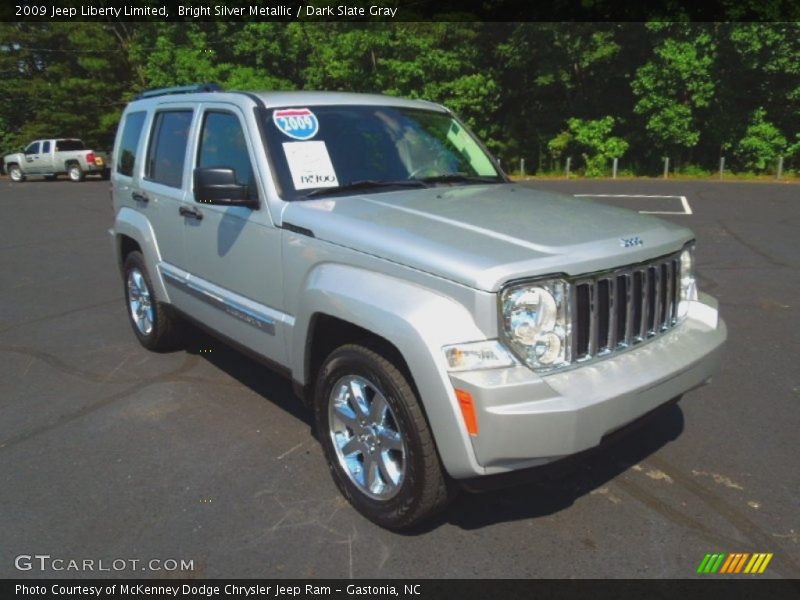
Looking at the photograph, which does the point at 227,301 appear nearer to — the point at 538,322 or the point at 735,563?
the point at 538,322

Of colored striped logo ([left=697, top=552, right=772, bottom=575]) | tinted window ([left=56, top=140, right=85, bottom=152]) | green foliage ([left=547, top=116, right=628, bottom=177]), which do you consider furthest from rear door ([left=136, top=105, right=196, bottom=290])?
tinted window ([left=56, top=140, right=85, bottom=152])

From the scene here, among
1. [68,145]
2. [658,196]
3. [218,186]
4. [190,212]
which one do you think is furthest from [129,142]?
[68,145]

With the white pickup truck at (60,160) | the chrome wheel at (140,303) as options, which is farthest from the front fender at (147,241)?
the white pickup truck at (60,160)

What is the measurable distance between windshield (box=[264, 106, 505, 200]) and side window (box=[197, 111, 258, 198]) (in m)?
0.21

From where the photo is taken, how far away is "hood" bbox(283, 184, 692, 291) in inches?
104

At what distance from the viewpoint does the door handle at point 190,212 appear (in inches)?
166

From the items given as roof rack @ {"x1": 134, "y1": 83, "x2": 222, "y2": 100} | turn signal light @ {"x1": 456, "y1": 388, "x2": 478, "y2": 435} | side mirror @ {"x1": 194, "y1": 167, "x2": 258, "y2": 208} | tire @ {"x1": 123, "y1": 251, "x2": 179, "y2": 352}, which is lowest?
tire @ {"x1": 123, "y1": 251, "x2": 179, "y2": 352}

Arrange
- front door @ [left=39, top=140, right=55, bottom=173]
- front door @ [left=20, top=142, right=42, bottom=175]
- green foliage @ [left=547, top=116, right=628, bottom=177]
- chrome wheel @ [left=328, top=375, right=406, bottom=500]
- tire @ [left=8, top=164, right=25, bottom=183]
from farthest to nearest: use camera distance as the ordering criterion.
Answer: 1. tire @ [left=8, top=164, right=25, bottom=183]
2. green foliage @ [left=547, top=116, right=628, bottom=177]
3. front door @ [left=20, top=142, right=42, bottom=175]
4. front door @ [left=39, top=140, right=55, bottom=173]
5. chrome wheel @ [left=328, top=375, right=406, bottom=500]

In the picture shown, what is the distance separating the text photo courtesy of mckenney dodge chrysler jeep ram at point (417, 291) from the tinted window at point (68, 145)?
27.2 meters

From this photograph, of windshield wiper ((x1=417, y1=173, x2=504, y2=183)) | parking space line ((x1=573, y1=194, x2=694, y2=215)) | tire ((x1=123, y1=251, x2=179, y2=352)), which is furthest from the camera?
parking space line ((x1=573, y1=194, x2=694, y2=215))

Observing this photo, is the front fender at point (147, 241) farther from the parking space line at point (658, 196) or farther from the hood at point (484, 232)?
the parking space line at point (658, 196)

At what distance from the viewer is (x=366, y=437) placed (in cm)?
311

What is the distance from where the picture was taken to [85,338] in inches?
238

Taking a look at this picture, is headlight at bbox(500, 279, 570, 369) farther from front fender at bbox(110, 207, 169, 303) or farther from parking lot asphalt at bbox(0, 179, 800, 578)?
front fender at bbox(110, 207, 169, 303)
